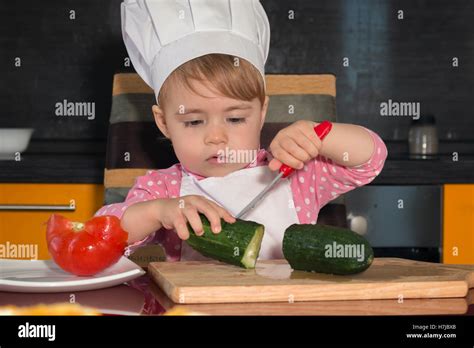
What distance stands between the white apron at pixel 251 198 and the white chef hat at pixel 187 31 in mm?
207

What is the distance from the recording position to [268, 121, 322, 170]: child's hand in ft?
3.95

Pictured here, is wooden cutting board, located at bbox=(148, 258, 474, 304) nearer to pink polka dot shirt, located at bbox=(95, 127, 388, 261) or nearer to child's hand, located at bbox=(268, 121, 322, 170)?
child's hand, located at bbox=(268, 121, 322, 170)

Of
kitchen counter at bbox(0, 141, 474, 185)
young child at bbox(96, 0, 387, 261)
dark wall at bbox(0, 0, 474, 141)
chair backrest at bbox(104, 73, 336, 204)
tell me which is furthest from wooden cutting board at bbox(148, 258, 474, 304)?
dark wall at bbox(0, 0, 474, 141)

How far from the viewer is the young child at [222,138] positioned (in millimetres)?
1437

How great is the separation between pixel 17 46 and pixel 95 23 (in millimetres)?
306

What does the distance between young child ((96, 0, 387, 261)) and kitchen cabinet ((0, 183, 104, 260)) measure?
863mm

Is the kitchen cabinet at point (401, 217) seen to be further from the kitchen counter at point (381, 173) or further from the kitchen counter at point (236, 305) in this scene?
the kitchen counter at point (236, 305)

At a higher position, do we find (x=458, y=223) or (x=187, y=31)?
(x=187, y=31)

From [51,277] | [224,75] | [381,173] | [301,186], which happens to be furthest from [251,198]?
[381,173]

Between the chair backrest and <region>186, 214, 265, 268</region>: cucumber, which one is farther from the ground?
the chair backrest

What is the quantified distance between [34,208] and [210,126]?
3.83 feet

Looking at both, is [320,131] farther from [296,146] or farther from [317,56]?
[317,56]

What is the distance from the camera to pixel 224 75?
1450 mm

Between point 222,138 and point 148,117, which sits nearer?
point 222,138
